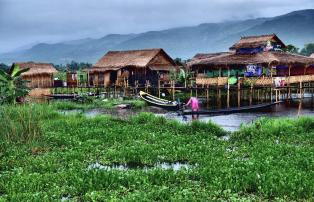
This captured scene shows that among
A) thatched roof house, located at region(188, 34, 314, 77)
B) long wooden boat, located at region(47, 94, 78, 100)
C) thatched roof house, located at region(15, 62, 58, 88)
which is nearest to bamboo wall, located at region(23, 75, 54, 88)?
thatched roof house, located at region(15, 62, 58, 88)

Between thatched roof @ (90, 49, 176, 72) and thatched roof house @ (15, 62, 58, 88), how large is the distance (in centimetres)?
601

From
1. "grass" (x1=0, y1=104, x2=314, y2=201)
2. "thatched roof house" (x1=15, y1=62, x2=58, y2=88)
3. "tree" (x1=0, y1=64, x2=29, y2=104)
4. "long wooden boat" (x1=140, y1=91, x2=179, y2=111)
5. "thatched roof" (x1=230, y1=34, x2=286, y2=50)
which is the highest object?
"thatched roof" (x1=230, y1=34, x2=286, y2=50)

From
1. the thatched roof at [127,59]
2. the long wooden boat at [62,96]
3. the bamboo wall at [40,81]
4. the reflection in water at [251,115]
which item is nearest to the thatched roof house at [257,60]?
the reflection in water at [251,115]

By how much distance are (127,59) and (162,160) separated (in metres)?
42.3

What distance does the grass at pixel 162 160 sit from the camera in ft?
43.1

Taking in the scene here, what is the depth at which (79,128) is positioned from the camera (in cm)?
2531

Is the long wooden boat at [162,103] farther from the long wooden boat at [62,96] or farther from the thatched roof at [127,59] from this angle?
the thatched roof at [127,59]

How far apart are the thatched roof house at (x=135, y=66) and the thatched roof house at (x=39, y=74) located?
19.7 feet

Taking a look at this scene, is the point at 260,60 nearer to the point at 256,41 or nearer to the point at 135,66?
the point at 256,41

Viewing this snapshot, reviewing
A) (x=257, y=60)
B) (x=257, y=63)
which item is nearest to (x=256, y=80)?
(x=257, y=63)

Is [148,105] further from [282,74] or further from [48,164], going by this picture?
[48,164]

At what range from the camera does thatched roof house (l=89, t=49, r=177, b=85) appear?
57375 millimetres

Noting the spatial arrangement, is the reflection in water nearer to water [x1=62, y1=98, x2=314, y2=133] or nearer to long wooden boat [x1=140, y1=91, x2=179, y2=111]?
water [x1=62, y1=98, x2=314, y2=133]

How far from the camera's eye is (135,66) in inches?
2239
